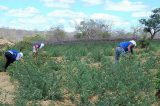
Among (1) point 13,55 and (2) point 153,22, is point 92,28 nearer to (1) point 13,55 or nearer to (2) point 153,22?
(2) point 153,22

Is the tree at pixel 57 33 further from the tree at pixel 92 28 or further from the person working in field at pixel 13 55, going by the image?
the person working in field at pixel 13 55

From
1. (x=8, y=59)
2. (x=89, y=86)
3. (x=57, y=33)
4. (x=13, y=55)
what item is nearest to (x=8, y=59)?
(x=8, y=59)

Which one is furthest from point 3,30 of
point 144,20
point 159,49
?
point 159,49

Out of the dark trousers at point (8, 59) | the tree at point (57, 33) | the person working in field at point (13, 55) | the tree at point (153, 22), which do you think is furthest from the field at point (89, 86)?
the tree at point (57, 33)

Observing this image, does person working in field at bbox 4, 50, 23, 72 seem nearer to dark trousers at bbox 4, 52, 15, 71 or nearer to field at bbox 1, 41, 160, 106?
dark trousers at bbox 4, 52, 15, 71

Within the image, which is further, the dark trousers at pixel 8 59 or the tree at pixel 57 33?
the tree at pixel 57 33

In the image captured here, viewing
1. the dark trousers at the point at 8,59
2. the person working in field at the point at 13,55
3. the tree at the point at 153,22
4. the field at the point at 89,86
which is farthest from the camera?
the tree at the point at 153,22

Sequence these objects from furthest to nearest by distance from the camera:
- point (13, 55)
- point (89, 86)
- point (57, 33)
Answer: point (57, 33) → point (13, 55) → point (89, 86)

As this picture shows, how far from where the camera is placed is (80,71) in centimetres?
1155

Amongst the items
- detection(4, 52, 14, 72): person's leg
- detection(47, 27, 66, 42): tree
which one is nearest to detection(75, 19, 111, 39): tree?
detection(47, 27, 66, 42): tree

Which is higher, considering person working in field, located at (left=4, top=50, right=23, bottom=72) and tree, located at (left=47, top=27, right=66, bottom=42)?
person working in field, located at (left=4, top=50, right=23, bottom=72)

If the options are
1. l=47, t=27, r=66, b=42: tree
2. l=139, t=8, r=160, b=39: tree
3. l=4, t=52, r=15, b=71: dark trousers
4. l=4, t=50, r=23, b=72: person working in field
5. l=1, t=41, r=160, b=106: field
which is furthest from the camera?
l=47, t=27, r=66, b=42: tree

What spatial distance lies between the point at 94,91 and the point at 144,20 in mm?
41831

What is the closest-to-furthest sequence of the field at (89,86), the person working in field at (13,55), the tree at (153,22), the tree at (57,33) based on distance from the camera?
the field at (89,86), the person working in field at (13,55), the tree at (153,22), the tree at (57,33)
